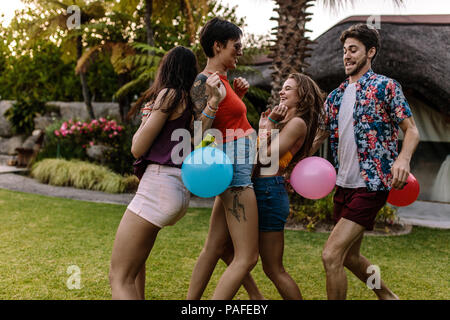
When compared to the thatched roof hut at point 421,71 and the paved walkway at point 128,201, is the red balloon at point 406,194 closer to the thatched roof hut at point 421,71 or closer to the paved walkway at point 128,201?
the paved walkway at point 128,201

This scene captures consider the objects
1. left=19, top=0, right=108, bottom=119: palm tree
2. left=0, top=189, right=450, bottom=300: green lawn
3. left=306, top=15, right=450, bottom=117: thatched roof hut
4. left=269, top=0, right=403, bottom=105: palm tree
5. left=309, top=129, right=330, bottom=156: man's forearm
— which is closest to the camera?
left=309, top=129, right=330, bottom=156: man's forearm

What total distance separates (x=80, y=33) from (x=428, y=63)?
8.59 meters

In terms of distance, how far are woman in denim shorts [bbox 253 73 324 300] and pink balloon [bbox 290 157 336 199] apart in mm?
110

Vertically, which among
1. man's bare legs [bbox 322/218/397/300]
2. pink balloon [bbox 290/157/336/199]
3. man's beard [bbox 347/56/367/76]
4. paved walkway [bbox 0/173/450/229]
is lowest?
paved walkway [bbox 0/173/450/229]

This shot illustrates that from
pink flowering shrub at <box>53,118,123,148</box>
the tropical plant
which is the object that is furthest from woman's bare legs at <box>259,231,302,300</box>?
the tropical plant

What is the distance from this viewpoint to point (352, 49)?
263cm

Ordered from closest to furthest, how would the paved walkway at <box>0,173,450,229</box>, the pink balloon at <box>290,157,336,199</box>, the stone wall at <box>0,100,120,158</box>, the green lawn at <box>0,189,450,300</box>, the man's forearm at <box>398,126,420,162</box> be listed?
the man's forearm at <box>398,126,420,162</box> < the pink balloon at <box>290,157,336,199</box> < the green lawn at <box>0,189,450,300</box> < the paved walkway at <box>0,173,450,229</box> < the stone wall at <box>0,100,120,158</box>

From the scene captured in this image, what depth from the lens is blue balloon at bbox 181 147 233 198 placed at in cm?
206

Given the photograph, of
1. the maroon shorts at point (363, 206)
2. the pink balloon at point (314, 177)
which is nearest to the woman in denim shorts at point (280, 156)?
the pink balloon at point (314, 177)

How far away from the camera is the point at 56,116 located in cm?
1362

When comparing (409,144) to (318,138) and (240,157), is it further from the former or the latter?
(240,157)

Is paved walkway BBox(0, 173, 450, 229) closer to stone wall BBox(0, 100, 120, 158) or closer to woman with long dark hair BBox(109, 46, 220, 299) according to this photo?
stone wall BBox(0, 100, 120, 158)

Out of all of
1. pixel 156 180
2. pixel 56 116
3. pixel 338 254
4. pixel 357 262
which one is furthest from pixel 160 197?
pixel 56 116

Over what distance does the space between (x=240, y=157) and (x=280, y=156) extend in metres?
0.34
